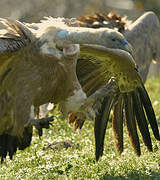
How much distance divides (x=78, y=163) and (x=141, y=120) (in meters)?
0.97

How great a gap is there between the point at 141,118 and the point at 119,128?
299 mm

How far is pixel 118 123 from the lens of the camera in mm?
5938

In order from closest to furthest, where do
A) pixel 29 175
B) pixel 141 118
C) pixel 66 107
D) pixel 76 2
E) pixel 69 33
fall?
pixel 69 33
pixel 29 175
pixel 66 107
pixel 141 118
pixel 76 2

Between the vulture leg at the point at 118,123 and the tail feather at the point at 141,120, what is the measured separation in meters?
0.19

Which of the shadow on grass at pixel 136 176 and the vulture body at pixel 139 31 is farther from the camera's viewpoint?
the vulture body at pixel 139 31

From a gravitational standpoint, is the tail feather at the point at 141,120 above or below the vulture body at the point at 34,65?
below

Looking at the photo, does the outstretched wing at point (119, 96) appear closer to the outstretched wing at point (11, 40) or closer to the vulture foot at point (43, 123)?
the outstretched wing at point (11, 40)

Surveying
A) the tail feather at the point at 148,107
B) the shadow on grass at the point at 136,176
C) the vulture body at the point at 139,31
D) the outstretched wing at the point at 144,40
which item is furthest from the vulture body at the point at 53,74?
the outstretched wing at the point at 144,40

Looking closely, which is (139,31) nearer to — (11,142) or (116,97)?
(116,97)

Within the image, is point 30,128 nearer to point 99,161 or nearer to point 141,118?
point 99,161

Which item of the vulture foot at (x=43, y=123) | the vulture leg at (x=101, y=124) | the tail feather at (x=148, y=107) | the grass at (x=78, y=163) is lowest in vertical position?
the grass at (x=78, y=163)

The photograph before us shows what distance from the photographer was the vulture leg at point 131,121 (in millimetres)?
5723

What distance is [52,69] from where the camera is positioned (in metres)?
4.91

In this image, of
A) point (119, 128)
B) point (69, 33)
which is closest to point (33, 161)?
point (119, 128)
